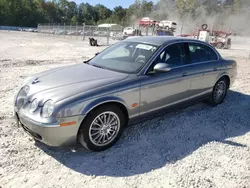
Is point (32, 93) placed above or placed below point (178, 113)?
above

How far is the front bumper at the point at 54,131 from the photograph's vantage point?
9.76ft

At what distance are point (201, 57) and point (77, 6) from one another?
130m

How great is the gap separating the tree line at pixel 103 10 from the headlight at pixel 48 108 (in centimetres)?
6917

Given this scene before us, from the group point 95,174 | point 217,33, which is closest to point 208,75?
point 95,174

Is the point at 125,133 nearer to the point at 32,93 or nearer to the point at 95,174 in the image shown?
the point at 95,174

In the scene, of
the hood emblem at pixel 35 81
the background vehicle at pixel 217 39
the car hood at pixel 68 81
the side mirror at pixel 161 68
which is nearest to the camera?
the car hood at pixel 68 81

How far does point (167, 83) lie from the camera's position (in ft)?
13.4

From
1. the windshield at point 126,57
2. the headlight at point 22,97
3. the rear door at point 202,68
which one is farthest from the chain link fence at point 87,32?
the headlight at point 22,97

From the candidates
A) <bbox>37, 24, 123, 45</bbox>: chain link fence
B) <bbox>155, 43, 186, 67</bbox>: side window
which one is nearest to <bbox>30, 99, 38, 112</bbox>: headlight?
<bbox>155, 43, 186, 67</bbox>: side window

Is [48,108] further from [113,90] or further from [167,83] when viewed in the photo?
[167,83]

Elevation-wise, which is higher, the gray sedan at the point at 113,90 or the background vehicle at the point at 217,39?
the background vehicle at the point at 217,39

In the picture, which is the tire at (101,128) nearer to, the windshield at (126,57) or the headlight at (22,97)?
the windshield at (126,57)

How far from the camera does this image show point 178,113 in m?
4.89

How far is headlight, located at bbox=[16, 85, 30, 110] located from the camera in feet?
11.0
